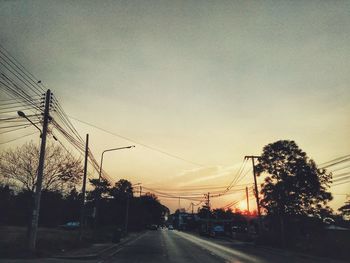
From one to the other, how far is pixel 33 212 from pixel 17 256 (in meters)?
3.00

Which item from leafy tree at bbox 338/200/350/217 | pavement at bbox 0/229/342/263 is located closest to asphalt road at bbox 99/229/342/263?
pavement at bbox 0/229/342/263

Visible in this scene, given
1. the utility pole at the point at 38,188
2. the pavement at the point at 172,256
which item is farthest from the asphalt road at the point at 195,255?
the utility pole at the point at 38,188

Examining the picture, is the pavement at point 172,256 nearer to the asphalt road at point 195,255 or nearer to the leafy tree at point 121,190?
the asphalt road at point 195,255

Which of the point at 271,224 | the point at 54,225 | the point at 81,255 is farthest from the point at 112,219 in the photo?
A: the point at 81,255

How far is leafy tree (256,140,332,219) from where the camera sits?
1809 inches

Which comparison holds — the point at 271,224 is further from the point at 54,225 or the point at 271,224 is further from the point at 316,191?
the point at 54,225

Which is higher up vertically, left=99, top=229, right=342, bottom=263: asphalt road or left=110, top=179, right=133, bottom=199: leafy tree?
left=110, top=179, right=133, bottom=199: leafy tree

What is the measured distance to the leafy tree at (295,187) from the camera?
45947mm

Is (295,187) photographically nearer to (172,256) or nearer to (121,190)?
(172,256)

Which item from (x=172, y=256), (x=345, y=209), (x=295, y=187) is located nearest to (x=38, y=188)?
(x=172, y=256)

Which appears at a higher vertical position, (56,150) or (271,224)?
(56,150)

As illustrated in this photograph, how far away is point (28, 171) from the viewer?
3788 cm

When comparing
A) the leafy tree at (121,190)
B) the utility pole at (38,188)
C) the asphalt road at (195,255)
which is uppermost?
the leafy tree at (121,190)

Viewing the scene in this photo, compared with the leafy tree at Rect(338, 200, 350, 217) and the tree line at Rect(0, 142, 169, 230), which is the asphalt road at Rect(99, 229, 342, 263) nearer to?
the tree line at Rect(0, 142, 169, 230)
